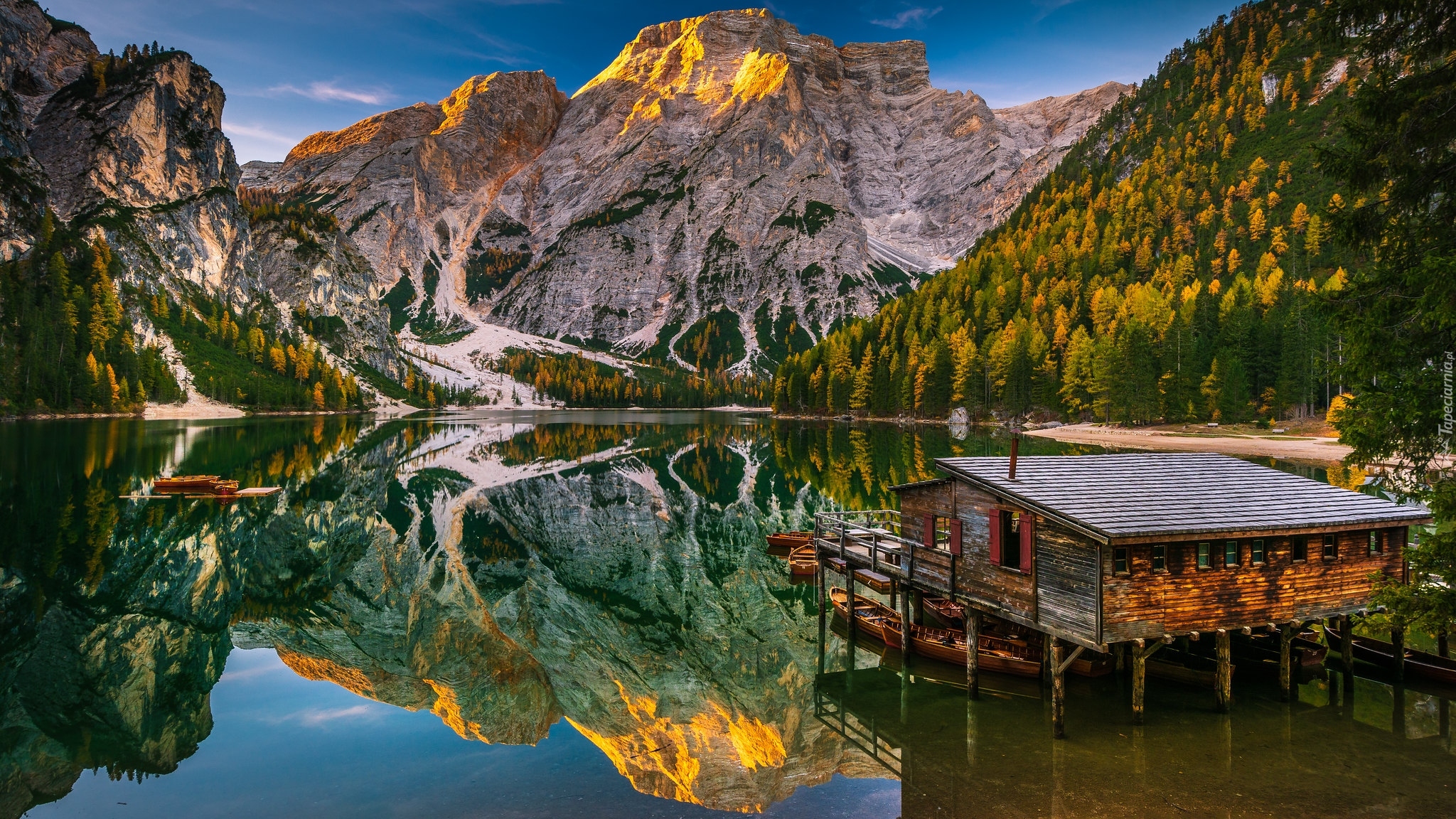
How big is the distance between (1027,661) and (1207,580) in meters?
5.89

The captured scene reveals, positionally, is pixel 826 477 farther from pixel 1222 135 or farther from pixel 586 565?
pixel 1222 135

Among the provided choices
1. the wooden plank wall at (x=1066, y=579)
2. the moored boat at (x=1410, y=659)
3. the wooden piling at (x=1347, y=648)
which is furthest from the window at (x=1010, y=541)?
the wooden piling at (x=1347, y=648)

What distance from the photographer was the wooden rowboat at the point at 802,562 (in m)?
39.9

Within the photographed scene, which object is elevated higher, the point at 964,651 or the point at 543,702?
the point at 964,651

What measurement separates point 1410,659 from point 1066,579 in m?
12.8

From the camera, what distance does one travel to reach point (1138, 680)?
20.6 metres

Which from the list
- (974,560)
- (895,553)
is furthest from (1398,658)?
(895,553)

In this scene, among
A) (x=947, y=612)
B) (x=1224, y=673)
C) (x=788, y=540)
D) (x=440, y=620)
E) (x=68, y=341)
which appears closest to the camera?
(x=1224, y=673)

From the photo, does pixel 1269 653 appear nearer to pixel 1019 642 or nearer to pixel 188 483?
pixel 1019 642

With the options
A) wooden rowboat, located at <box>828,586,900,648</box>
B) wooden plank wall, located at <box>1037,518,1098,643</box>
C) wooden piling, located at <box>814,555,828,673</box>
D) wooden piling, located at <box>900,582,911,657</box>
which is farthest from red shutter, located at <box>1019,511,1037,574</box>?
wooden piling, located at <box>814,555,828,673</box>

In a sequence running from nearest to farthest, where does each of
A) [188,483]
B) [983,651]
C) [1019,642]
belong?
[1019,642]
[983,651]
[188,483]

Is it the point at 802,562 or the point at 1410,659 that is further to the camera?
the point at 802,562

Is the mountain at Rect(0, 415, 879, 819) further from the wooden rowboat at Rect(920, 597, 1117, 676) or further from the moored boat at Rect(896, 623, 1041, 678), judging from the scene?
the wooden rowboat at Rect(920, 597, 1117, 676)

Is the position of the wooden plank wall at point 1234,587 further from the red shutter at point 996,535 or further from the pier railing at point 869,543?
the pier railing at point 869,543
